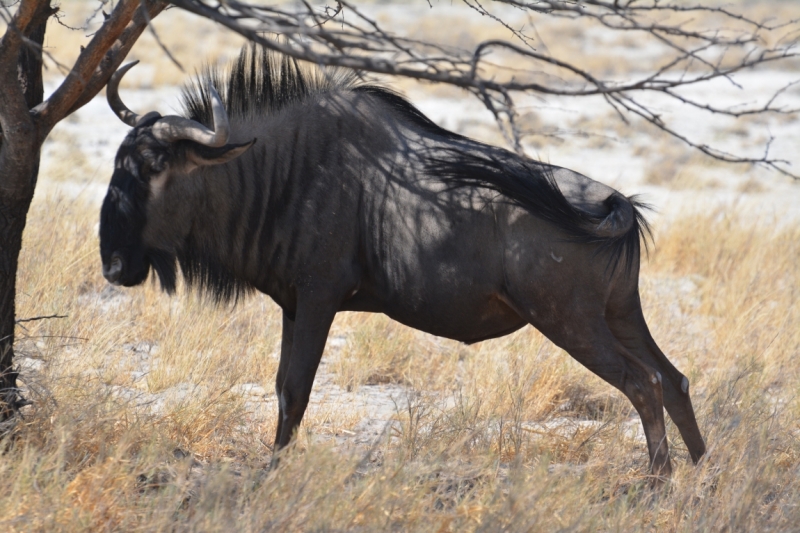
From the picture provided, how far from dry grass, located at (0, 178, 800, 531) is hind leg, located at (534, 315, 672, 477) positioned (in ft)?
0.56

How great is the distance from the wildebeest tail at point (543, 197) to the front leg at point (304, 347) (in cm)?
79

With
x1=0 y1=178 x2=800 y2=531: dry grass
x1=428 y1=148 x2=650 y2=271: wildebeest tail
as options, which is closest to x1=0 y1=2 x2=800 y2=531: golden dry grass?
x1=0 y1=178 x2=800 y2=531: dry grass

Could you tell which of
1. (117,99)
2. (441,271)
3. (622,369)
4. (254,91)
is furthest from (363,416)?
(117,99)

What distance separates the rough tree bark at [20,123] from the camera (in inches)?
134

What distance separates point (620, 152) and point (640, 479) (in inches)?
475

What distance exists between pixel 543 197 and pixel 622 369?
841mm

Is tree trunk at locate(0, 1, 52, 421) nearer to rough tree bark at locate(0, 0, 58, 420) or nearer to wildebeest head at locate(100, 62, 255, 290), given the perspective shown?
rough tree bark at locate(0, 0, 58, 420)

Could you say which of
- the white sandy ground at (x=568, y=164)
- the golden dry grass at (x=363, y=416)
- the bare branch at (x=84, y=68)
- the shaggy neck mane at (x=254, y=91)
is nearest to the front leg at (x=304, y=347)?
the golden dry grass at (x=363, y=416)

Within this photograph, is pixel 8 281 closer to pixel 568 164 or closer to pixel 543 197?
pixel 543 197

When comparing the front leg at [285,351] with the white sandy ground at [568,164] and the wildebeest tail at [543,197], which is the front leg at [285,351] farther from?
the wildebeest tail at [543,197]

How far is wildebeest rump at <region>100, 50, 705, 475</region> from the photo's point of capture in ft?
12.2

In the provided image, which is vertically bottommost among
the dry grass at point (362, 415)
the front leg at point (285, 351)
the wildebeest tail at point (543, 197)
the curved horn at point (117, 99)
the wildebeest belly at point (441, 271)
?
the dry grass at point (362, 415)

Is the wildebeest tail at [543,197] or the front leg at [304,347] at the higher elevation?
the wildebeest tail at [543,197]

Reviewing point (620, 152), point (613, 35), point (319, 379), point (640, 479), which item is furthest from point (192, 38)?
point (640, 479)
